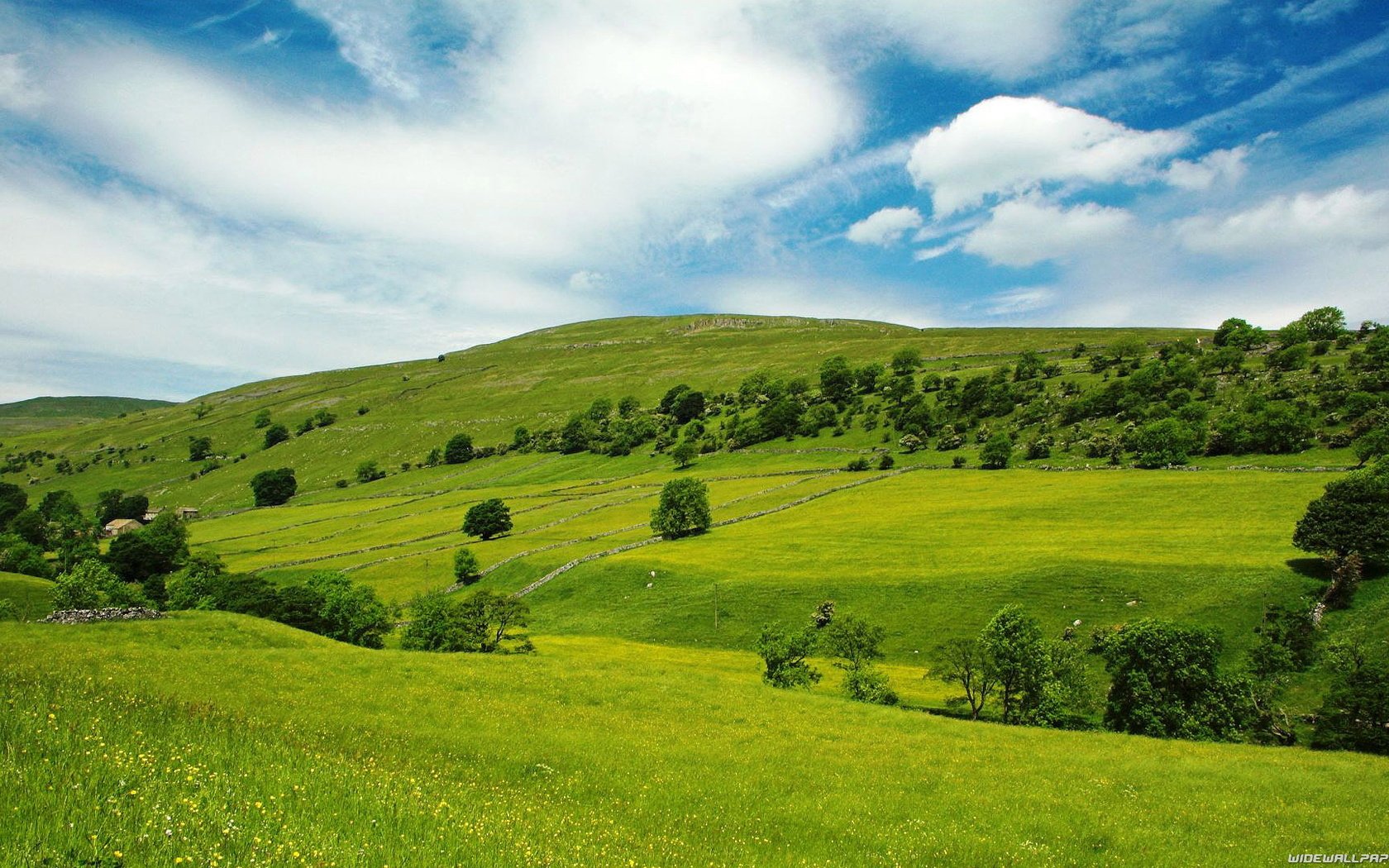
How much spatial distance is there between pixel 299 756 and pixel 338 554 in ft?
358

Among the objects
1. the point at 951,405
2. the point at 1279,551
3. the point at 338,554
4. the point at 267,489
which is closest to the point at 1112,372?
the point at 951,405

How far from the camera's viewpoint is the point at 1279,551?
6378 cm

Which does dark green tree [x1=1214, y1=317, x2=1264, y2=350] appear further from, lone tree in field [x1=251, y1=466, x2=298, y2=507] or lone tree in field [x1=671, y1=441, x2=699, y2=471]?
lone tree in field [x1=251, y1=466, x2=298, y2=507]

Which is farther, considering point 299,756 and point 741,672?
point 741,672

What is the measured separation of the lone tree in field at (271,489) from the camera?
577 ft

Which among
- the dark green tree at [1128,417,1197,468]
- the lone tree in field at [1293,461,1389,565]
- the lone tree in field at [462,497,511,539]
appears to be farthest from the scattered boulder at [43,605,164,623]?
the dark green tree at [1128,417,1197,468]

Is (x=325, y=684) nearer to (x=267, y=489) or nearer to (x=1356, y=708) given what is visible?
(x=1356, y=708)

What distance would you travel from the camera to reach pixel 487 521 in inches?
4437

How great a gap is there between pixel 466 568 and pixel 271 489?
409 ft

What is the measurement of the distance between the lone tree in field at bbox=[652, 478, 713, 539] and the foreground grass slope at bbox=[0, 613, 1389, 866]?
61.1 meters

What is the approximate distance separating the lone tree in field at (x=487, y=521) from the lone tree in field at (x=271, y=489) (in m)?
98.6

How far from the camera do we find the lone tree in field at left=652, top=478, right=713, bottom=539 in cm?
10081

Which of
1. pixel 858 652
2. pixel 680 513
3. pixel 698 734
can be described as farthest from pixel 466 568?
pixel 698 734

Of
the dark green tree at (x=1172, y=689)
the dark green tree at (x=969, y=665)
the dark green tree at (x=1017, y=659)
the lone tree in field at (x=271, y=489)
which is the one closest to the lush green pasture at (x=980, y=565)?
the dark green tree at (x=969, y=665)
